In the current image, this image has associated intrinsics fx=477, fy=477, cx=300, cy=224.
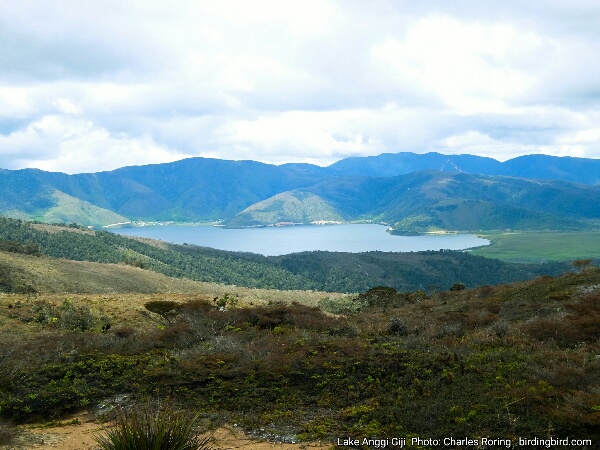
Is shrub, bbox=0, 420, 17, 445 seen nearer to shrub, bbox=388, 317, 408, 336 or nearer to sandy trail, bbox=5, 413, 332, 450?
sandy trail, bbox=5, 413, 332, 450

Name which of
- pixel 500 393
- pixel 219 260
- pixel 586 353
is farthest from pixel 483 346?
pixel 219 260

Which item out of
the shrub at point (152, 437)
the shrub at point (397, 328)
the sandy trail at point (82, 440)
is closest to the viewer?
the shrub at point (152, 437)

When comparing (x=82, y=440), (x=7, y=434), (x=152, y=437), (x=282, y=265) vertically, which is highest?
(x=152, y=437)

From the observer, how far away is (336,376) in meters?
11.4

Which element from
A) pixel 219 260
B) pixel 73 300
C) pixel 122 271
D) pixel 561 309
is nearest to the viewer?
pixel 561 309

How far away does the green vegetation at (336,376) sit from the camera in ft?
28.9

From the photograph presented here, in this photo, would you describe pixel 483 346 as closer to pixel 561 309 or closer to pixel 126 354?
pixel 561 309

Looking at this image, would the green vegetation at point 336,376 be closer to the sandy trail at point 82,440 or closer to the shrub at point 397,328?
the shrub at point 397,328

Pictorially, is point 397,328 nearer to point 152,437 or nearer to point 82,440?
point 82,440

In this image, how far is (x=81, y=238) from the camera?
335ft

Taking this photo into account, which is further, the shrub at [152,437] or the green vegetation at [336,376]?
the green vegetation at [336,376]

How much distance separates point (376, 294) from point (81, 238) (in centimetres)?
8447

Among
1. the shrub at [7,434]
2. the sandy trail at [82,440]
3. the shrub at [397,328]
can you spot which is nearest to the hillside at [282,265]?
the shrub at [397,328]

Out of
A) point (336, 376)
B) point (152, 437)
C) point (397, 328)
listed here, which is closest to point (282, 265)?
point (397, 328)
